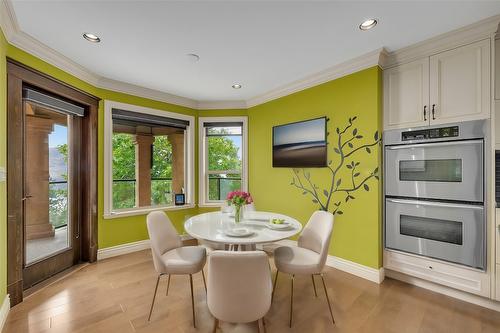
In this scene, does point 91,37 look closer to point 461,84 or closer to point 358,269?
point 461,84

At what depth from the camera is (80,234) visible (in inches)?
120

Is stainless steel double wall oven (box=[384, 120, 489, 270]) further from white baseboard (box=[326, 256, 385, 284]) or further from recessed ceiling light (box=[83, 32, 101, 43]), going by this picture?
recessed ceiling light (box=[83, 32, 101, 43])

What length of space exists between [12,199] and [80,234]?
118 centimetres

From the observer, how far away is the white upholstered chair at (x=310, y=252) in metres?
1.90

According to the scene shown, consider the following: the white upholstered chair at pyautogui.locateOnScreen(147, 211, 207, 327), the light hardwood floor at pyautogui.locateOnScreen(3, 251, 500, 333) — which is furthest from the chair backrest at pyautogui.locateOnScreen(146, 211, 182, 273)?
the light hardwood floor at pyautogui.locateOnScreen(3, 251, 500, 333)

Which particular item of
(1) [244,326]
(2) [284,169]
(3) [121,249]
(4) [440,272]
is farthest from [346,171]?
(3) [121,249]

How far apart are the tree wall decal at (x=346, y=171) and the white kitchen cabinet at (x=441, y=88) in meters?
0.34

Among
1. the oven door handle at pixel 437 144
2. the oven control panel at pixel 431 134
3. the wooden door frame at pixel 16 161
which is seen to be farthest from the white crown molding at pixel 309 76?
the oven door handle at pixel 437 144

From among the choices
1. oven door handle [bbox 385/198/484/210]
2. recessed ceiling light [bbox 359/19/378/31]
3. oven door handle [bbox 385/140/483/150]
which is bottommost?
oven door handle [bbox 385/198/484/210]

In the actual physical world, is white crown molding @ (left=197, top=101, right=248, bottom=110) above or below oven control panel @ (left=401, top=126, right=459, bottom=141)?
above

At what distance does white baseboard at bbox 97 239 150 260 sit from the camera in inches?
124

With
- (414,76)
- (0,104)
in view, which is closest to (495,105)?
(414,76)

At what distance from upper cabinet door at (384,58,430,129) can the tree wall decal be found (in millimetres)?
284

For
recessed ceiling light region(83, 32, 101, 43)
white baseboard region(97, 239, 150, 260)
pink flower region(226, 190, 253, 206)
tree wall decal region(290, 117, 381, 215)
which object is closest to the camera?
recessed ceiling light region(83, 32, 101, 43)
